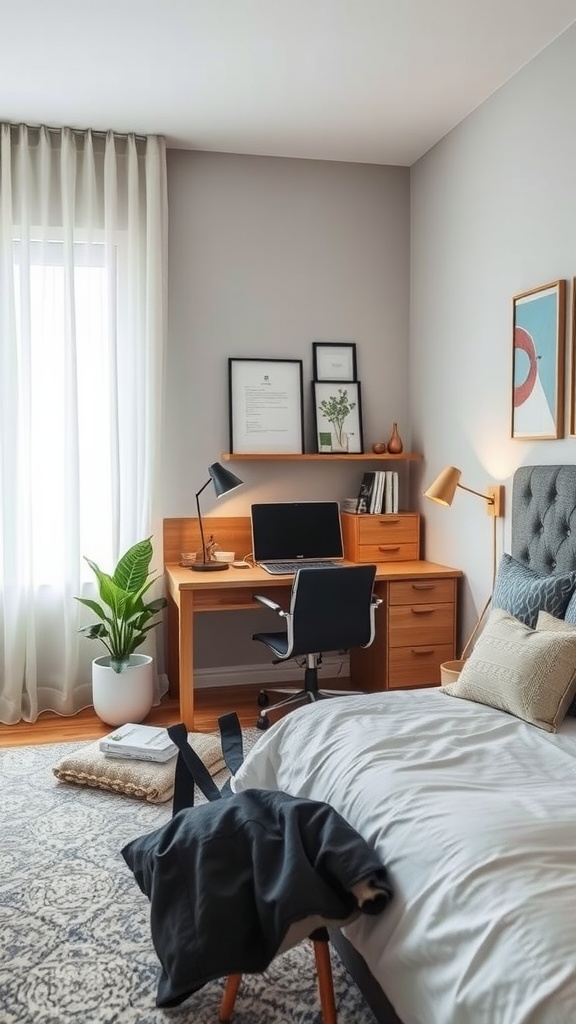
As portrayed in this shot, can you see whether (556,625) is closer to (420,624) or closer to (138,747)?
(420,624)

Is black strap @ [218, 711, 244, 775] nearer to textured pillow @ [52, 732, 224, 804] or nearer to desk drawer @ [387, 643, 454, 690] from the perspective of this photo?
textured pillow @ [52, 732, 224, 804]

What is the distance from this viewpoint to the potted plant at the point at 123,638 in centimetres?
372

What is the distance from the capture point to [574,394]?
2.97 m

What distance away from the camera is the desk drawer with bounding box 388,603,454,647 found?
385 centimetres

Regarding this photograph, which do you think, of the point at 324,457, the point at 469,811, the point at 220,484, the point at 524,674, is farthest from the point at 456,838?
the point at 324,457

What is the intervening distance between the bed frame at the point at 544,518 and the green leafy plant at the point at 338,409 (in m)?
1.29

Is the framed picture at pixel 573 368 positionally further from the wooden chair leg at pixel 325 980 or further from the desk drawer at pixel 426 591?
the wooden chair leg at pixel 325 980

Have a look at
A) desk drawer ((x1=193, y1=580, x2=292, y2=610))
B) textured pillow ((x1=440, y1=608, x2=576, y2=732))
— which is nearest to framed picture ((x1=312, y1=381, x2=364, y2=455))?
desk drawer ((x1=193, y1=580, x2=292, y2=610))

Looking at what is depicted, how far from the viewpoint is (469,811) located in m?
1.65

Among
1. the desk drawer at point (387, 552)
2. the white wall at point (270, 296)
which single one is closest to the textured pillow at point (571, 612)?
the desk drawer at point (387, 552)

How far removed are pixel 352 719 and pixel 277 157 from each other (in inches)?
123

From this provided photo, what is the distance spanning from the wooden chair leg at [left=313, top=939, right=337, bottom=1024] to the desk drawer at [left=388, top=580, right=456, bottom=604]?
2.28 meters

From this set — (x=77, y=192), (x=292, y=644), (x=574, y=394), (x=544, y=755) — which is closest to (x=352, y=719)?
(x=544, y=755)

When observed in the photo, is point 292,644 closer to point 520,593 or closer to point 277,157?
point 520,593
